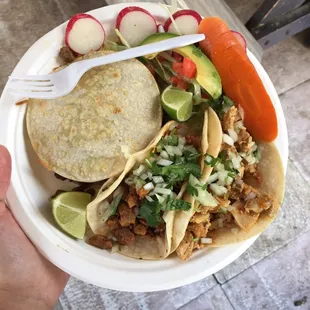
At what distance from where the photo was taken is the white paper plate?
1.38 m

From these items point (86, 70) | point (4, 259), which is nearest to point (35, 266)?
point (4, 259)

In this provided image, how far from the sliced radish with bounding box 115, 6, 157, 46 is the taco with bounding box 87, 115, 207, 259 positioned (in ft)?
1.20

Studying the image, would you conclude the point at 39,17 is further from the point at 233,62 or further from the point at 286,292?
the point at 286,292

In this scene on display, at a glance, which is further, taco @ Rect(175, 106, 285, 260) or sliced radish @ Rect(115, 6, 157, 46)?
sliced radish @ Rect(115, 6, 157, 46)

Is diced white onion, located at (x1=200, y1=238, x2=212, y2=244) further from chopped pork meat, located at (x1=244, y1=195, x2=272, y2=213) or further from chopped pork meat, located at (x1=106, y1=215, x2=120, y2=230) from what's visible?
chopped pork meat, located at (x1=106, y1=215, x2=120, y2=230)

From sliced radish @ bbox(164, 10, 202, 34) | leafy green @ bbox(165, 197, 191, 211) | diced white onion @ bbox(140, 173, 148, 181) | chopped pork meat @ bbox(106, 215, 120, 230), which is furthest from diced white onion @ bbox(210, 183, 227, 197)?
sliced radish @ bbox(164, 10, 202, 34)

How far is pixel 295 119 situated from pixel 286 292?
2.97 ft

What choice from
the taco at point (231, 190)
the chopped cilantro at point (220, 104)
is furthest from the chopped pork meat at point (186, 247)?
the chopped cilantro at point (220, 104)

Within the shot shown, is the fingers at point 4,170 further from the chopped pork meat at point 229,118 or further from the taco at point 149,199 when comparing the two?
the chopped pork meat at point 229,118

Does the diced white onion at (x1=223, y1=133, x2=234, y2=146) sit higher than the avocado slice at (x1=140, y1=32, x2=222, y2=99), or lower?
lower

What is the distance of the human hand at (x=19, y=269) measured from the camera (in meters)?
1.39

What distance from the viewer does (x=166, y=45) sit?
139 centimetres

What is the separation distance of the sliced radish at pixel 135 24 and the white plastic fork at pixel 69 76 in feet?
0.58

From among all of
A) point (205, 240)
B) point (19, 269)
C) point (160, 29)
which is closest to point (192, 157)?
point (205, 240)
